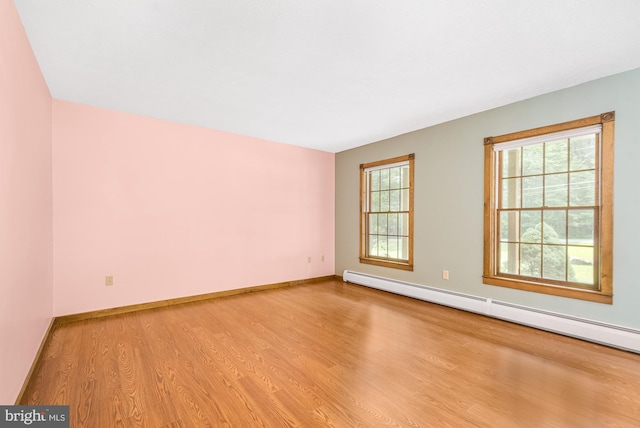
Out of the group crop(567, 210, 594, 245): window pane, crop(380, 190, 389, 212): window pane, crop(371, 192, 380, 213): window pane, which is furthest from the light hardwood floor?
crop(371, 192, 380, 213): window pane

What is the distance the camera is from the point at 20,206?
1.90 meters

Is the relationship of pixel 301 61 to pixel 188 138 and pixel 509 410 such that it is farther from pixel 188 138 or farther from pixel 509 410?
pixel 509 410

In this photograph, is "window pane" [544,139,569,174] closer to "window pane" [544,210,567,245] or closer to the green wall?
the green wall

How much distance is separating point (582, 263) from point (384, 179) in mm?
2810

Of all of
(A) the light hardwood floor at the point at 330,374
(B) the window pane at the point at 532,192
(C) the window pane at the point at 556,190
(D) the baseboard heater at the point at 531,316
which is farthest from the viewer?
(B) the window pane at the point at 532,192

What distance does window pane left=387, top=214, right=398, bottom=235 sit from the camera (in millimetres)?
4766

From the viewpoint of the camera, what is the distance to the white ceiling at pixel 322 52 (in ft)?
6.02

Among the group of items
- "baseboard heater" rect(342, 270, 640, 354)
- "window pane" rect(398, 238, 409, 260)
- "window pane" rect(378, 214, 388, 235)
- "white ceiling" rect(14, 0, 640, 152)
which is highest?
"white ceiling" rect(14, 0, 640, 152)

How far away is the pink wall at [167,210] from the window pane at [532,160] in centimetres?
328

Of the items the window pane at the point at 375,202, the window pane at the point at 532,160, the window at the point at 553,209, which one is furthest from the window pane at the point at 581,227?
the window pane at the point at 375,202

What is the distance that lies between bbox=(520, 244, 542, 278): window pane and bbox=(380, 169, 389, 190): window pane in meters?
2.19

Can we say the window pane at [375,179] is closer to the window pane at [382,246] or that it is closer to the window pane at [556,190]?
the window pane at [382,246]

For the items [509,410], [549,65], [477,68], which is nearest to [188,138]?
[477,68]

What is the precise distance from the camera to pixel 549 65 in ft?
8.16
